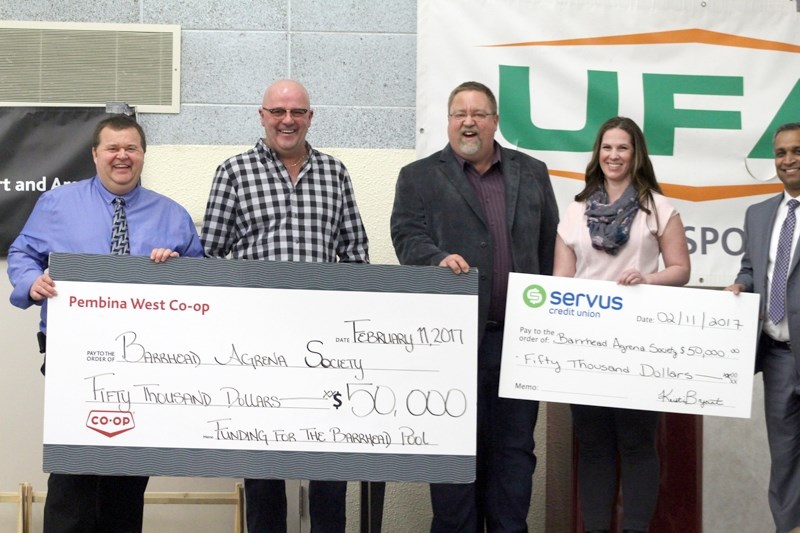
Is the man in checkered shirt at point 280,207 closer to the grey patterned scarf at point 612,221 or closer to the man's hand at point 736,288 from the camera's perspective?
the grey patterned scarf at point 612,221

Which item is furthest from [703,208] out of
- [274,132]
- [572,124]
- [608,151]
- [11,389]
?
[11,389]

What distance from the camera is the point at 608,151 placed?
137 inches

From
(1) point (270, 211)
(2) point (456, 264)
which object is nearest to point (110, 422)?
(1) point (270, 211)

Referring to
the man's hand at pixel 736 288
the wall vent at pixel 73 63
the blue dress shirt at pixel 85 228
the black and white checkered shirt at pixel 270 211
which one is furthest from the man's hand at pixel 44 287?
the man's hand at pixel 736 288

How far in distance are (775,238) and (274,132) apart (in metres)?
1.79

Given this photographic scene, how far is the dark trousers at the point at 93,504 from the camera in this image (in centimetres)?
318

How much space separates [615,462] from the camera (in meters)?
3.48

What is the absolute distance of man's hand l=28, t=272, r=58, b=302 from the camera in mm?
2965

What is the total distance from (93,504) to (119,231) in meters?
0.88

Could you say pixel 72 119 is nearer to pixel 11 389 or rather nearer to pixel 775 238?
pixel 11 389

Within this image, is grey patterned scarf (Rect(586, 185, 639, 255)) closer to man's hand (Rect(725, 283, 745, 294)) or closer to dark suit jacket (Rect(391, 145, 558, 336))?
dark suit jacket (Rect(391, 145, 558, 336))

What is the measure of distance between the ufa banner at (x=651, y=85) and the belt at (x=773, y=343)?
3.18 ft

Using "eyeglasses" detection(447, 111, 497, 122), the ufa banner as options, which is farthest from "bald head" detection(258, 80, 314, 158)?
the ufa banner

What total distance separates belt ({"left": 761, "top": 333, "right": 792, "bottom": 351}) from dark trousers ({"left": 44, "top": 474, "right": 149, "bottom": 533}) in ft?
7.17
